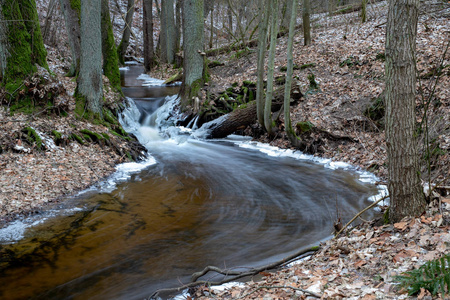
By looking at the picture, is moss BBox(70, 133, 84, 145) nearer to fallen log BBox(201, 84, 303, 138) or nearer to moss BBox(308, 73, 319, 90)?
fallen log BBox(201, 84, 303, 138)

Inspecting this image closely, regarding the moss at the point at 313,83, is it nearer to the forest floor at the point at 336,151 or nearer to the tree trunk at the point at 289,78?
the forest floor at the point at 336,151

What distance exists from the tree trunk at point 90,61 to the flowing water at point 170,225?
2379mm

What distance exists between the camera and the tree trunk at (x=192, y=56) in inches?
613

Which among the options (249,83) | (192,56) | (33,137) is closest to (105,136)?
(33,137)

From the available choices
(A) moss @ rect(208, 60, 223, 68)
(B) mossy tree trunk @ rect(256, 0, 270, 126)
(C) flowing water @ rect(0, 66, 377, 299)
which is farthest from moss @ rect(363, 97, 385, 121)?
(A) moss @ rect(208, 60, 223, 68)

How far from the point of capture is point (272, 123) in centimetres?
1312

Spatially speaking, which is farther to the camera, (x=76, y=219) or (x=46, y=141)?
(x=46, y=141)

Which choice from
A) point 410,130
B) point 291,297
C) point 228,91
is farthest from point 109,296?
point 228,91

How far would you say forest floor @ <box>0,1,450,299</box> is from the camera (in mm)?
3887

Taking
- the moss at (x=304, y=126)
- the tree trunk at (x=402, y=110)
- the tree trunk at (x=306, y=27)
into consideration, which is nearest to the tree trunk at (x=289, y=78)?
the moss at (x=304, y=126)

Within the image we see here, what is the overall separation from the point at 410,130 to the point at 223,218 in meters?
4.02

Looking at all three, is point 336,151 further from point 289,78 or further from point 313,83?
point 313,83

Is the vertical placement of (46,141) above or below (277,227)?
above

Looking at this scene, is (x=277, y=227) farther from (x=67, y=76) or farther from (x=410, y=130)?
(x=67, y=76)
